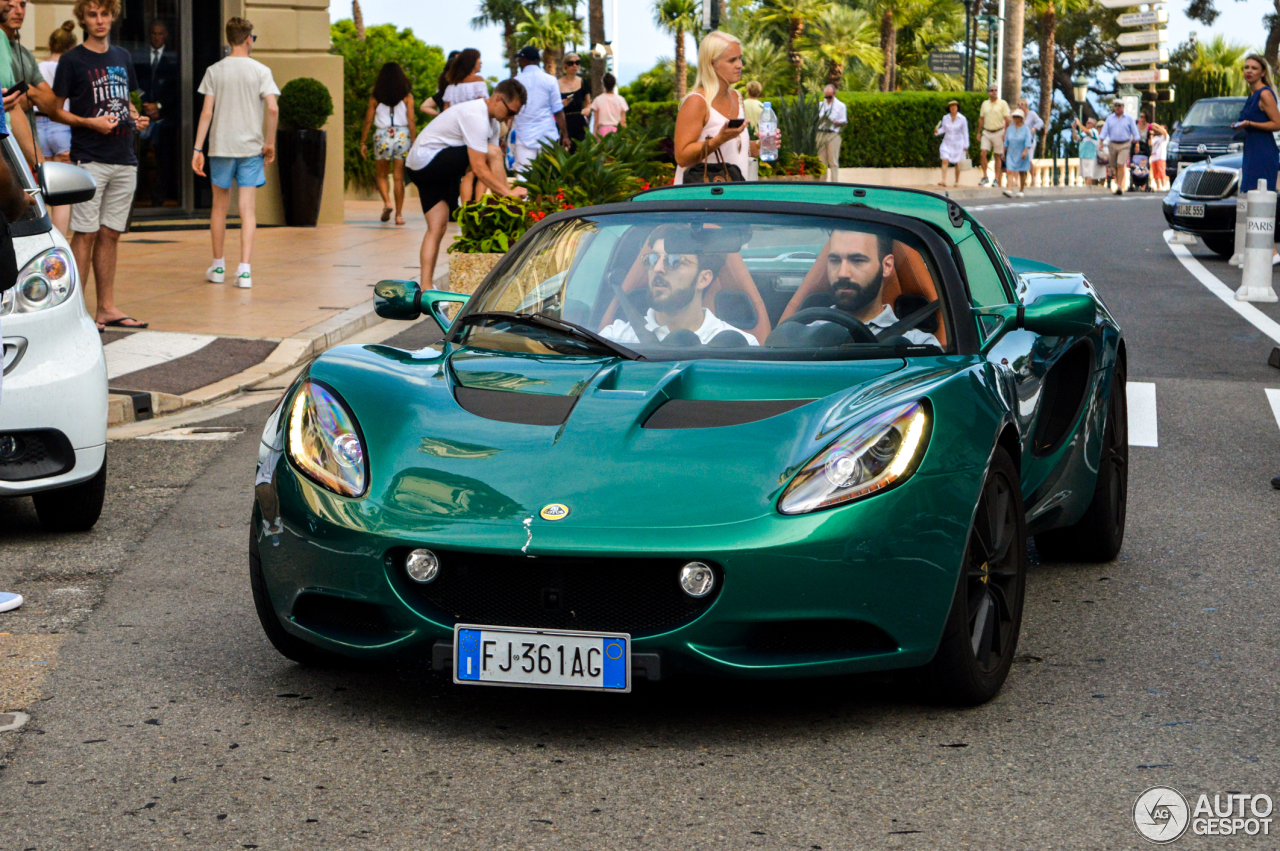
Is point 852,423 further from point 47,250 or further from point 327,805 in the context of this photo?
point 47,250

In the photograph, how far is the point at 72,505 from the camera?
245 inches

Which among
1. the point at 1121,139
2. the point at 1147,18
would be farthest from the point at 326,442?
the point at 1147,18

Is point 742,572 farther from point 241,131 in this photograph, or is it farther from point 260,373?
point 241,131

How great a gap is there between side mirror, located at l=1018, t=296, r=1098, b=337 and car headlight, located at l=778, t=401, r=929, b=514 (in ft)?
2.98

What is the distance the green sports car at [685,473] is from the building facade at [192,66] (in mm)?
14992

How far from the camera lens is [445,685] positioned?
437 cm

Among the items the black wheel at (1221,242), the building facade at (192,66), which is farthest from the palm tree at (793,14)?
the black wheel at (1221,242)

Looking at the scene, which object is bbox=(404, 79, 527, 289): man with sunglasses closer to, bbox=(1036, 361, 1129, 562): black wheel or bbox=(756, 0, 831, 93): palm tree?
bbox=(1036, 361, 1129, 562): black wheel

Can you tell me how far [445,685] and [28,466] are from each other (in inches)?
91.2

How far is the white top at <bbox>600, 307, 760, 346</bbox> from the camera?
4.79 m

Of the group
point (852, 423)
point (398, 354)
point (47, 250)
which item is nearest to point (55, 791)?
point (398, 354)

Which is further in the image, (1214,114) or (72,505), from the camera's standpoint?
(1214,114)

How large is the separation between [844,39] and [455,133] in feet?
168

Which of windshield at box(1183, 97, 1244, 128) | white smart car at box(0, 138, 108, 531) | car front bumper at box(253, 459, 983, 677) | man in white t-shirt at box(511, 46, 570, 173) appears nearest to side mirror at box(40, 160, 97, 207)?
white smart car at box(0, 138, 108, 531)
